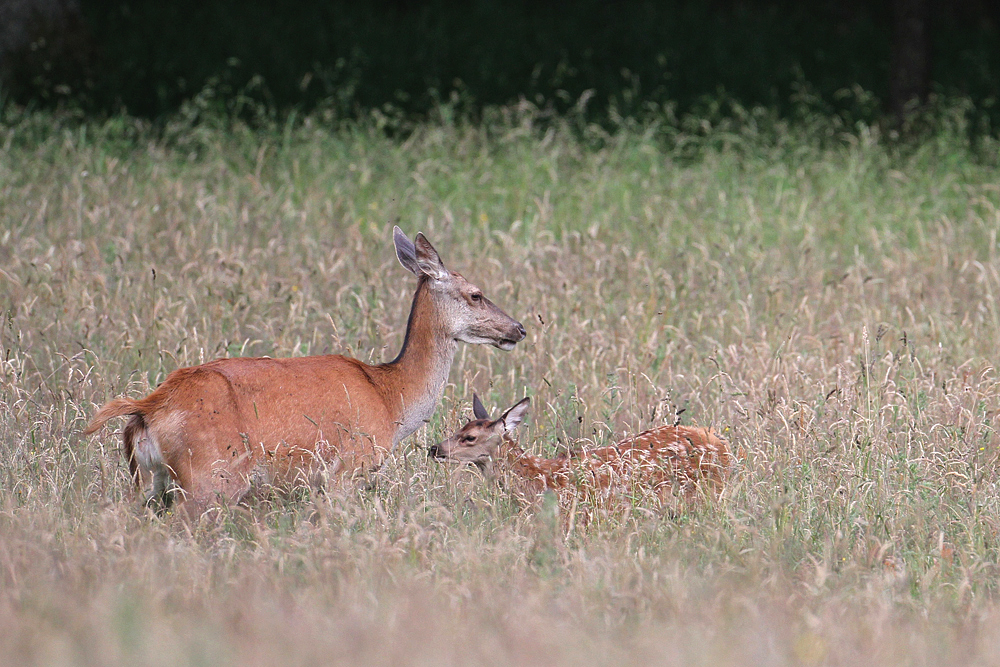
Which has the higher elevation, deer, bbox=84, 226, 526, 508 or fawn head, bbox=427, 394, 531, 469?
deer, bbox=84, 226, 526, 508

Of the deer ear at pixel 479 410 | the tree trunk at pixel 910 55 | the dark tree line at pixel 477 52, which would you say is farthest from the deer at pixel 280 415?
the tree trunk at pixel 910 55

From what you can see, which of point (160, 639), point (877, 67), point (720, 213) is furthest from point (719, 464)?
point (877, 67)

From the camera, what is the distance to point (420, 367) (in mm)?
5176

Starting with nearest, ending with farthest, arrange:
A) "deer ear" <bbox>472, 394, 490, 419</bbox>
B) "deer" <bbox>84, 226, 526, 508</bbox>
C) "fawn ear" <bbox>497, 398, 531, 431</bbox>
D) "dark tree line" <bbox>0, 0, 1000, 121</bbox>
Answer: "deer" <bbox>84, 226, 526, 508</bbox>
"fawn ear" <bbox>497, 398, 531, 431</bbox>
"deer ear" <bbox>472, 394, 490, 419</bbox>
"dark tree line" <bbox>0, 0, 1000, 121</bbox>

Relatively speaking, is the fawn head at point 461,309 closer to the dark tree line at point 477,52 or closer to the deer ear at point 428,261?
the deer ear at point 428,261

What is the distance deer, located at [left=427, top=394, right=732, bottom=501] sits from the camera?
488 cm

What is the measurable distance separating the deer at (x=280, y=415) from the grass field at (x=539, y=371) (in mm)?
153

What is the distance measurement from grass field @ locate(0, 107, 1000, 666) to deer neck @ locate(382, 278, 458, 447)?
0.58ft

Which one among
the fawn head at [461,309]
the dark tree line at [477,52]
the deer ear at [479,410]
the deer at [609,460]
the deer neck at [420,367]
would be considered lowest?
the deer at [609,460]

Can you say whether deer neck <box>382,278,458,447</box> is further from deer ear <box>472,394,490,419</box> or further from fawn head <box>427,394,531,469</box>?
deer ear <box>472,394,490,419</box>

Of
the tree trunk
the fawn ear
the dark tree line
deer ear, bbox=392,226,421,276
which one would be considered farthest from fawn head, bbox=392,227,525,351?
the tree trunk

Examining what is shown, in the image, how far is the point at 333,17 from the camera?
14922mm

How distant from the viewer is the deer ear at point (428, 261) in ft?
17.0

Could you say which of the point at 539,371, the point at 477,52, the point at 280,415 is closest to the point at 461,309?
the point at 280,415
